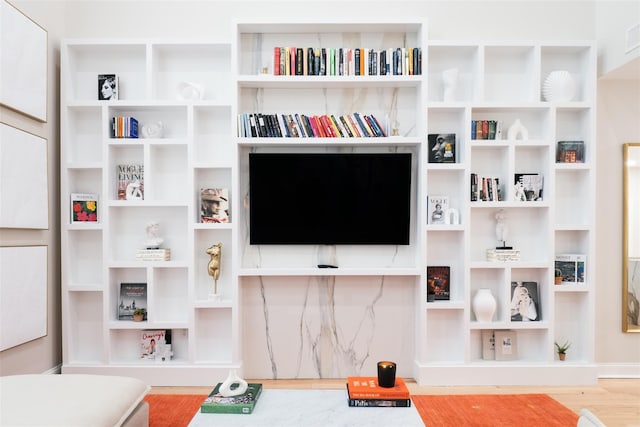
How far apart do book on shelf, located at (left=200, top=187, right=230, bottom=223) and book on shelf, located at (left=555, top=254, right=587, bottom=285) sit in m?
2.48

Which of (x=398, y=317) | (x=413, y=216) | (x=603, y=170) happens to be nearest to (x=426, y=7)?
(x=413, y=216)

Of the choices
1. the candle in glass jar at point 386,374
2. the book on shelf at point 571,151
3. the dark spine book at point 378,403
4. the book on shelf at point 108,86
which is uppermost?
the book on shelf at point 108,86

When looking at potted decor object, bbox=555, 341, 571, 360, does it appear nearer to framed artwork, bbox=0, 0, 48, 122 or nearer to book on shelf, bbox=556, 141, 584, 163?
book on shelf, bbox=556, 141, 584, 163

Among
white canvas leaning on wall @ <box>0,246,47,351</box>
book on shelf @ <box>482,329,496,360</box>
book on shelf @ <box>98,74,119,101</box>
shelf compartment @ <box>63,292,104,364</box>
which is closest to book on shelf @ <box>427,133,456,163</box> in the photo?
book on shelf @ <box>482,329,496,360</box>

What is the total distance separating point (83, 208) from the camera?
351cm

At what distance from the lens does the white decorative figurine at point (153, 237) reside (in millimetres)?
3477

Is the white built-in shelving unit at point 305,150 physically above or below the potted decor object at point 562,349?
above

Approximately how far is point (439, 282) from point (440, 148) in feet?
3.24

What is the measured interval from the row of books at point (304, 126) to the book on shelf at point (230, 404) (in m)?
1.94

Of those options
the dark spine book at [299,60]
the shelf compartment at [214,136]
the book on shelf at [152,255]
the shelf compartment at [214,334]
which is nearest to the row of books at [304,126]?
the shelf compartment at [214,136]

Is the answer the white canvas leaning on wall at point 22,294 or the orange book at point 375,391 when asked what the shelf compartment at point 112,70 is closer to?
the white canvas leaning on wall at point 22,294

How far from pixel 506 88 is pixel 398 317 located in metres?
1.92

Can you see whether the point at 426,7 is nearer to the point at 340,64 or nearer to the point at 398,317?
the point at 340,64

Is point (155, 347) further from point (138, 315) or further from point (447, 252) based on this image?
point (447, 252)
